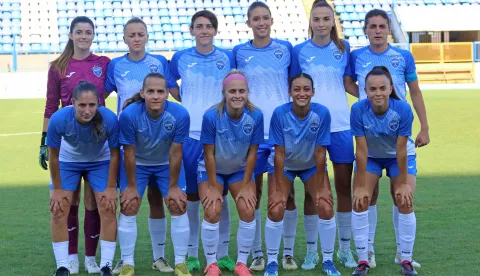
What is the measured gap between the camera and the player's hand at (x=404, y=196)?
513 cm

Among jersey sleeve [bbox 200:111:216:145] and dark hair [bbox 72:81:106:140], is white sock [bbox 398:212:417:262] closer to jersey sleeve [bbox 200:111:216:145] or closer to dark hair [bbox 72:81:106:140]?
jersey sleeve [bbox 200:111:216:145]

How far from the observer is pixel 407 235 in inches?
202

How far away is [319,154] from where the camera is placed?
17.1 feet

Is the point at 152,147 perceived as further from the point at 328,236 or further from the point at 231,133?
the point at 328,236

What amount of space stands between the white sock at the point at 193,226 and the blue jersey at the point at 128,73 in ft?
2.78

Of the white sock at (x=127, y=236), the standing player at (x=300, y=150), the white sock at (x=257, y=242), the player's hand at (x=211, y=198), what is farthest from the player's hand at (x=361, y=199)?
the white sock at (x=127, y=236)

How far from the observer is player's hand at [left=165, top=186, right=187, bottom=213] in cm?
514

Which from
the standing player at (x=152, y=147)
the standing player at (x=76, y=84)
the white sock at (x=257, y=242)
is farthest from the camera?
the white sock at (x=257, y=242)

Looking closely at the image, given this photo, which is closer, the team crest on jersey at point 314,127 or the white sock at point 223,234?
the team crest on jersey at point 314,127

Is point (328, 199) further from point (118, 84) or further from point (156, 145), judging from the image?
point (118, 84)

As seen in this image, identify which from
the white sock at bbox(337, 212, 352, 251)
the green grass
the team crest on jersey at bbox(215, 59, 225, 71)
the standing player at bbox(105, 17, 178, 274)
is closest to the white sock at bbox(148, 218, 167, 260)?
the standing player at bbox(105, 17, 178, 274)

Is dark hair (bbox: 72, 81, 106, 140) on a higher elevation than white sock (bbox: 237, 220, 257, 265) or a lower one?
higher

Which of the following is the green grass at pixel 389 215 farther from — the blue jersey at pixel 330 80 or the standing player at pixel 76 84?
the blue jersey at pixel 330 80

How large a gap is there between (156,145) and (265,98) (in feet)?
2.80
